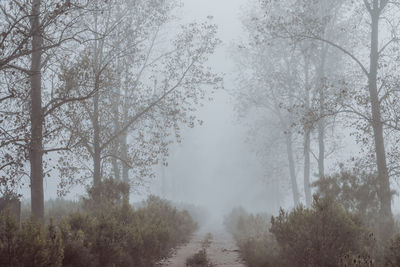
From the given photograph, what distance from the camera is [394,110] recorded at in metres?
11.0

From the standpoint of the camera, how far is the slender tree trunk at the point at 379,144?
10257 mm

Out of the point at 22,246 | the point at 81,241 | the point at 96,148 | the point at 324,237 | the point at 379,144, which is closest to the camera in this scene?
the point at 22,246

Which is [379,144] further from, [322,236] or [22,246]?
[22,246]

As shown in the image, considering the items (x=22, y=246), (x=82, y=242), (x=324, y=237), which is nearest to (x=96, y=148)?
(x=82, y=242)

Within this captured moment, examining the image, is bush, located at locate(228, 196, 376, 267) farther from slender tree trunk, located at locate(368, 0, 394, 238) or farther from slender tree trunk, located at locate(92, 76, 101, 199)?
slender tree trunk, located at locate(92, 76, 101, 199)

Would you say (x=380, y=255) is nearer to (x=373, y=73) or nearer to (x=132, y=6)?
(x=373, y=73)

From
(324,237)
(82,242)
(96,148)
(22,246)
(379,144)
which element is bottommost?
(324,237)

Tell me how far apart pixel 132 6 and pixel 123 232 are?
11.9 metres

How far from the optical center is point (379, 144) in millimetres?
11938

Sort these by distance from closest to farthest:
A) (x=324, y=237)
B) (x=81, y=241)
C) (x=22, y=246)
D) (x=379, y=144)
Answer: (x=22, y=246) < (x=81, y=241) < (x=324, y=237) < (x=379, y=144)

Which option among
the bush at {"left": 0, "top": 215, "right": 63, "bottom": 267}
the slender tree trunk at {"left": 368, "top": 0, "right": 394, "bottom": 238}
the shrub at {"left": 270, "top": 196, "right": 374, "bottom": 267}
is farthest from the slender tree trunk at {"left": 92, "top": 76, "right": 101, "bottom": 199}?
the slender tree trunk at {"left": 368, "top": 0, "right": 394, "bottom": 238}

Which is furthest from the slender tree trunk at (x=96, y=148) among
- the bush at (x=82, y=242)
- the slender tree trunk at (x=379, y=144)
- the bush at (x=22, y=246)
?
the slender tree trunk at (x=379, y=144)

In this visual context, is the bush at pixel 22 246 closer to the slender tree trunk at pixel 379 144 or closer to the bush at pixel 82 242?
the bush at pixel 82 242

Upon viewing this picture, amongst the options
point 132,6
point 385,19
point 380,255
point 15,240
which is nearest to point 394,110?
point 385,19
